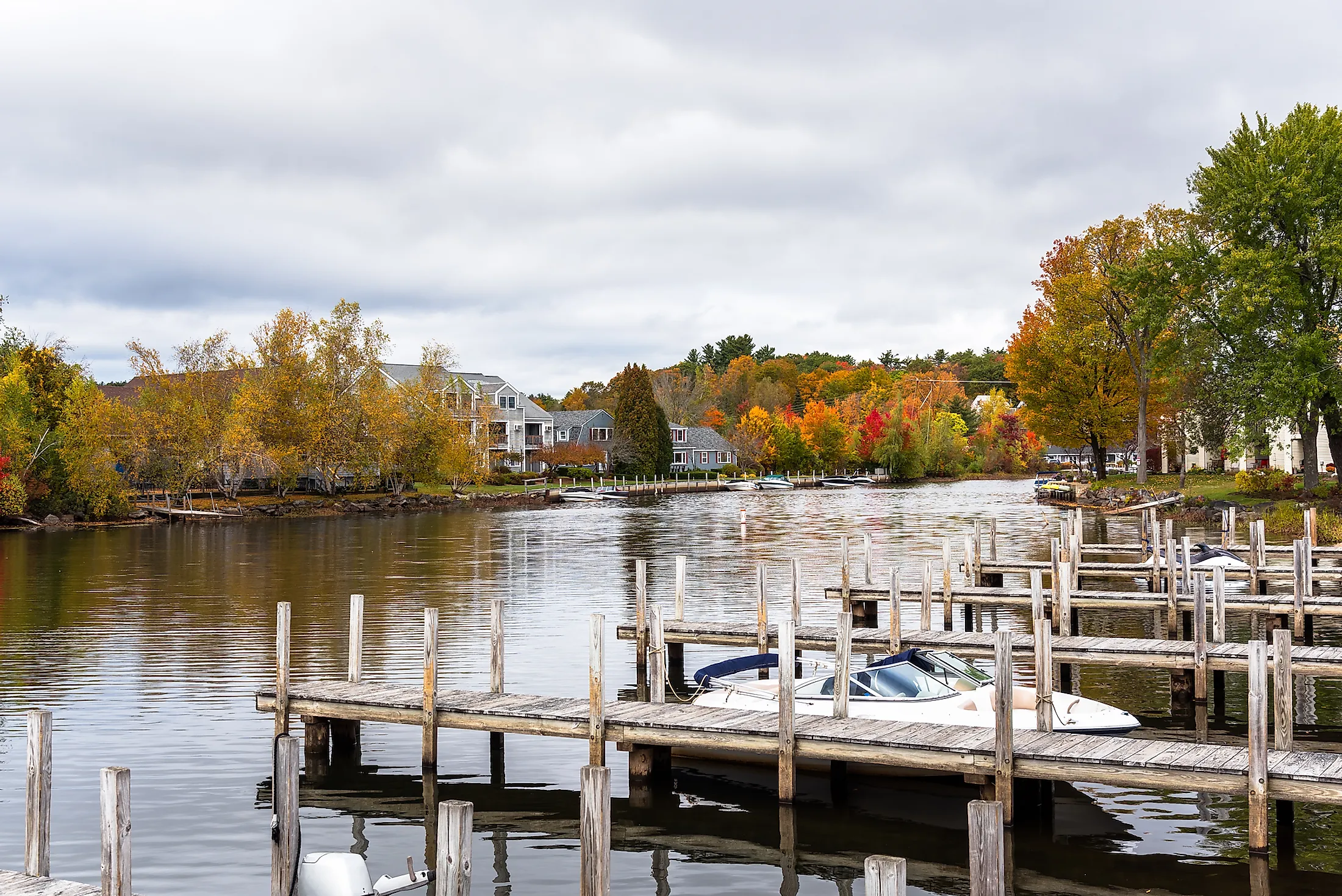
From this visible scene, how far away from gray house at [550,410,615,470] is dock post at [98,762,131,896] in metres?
136

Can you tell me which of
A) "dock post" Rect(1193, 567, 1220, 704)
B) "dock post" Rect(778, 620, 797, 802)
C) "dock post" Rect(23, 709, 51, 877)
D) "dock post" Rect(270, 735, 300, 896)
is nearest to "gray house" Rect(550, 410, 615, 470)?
"dock post" Rect(1193, 567, 1220, 704)

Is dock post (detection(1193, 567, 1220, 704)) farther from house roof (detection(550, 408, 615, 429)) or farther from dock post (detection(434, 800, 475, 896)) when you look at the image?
house roof (detection(550, 408, 615, 429))

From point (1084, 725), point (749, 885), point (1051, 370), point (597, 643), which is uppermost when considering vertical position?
point (1051, 370)

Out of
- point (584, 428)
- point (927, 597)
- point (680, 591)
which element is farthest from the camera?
point (584, 428)

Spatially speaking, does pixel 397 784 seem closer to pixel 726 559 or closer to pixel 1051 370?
pixel 726 559

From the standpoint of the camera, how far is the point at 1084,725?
1661 centimetres

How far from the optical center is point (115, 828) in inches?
364

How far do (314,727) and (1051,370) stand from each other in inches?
2924

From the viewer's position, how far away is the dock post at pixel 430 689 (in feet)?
53.5

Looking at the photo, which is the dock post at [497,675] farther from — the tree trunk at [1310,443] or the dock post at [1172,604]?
the tree trunk at [1310,443]

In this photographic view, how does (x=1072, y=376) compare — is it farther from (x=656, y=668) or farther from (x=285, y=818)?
(x=285, y=818)

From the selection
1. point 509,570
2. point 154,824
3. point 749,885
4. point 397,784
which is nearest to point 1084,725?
point 749,885

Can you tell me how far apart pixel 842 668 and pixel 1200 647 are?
24.1 feet

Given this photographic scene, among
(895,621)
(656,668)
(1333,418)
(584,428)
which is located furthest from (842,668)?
(584,428)
